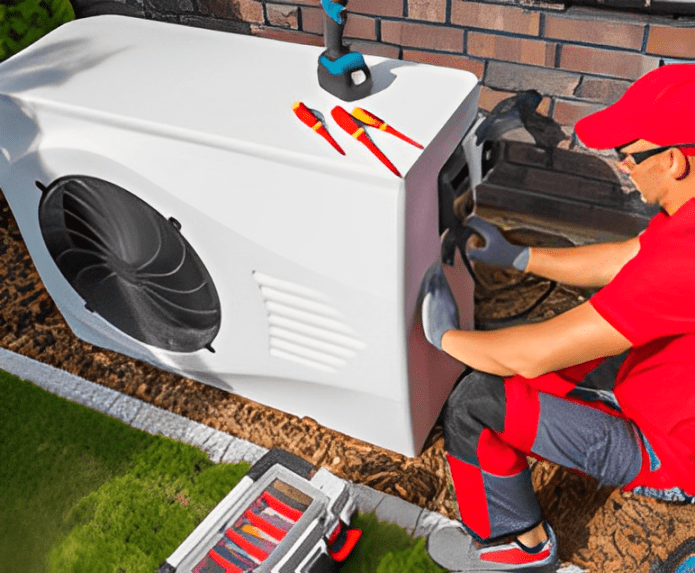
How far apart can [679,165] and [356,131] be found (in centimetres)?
55

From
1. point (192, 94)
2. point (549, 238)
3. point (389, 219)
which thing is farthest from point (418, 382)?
point (549, 238)

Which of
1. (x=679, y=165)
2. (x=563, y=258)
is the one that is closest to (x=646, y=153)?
(x=679, y=165)

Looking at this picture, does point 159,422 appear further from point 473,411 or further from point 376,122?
point 376,122

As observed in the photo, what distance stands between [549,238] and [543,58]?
1.88ft

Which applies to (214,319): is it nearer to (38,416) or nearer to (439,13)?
(38,416)

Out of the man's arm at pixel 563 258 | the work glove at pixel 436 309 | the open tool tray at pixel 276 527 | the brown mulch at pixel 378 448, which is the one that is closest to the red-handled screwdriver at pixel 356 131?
the work glove at pixel 436 309

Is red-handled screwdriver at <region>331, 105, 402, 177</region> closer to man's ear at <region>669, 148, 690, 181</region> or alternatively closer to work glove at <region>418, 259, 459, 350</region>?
work glove at <region>418, 259, 459, 350</region>

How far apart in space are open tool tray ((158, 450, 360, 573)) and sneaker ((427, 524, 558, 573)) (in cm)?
20

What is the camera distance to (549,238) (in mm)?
2338

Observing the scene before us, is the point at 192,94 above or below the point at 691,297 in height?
above

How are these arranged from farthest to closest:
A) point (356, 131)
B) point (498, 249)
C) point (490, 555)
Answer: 1. point (498, 249)
2. point (490, 555)
3. point (356, 131)

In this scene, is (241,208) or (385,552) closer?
(241,208)

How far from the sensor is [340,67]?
54.9 inches

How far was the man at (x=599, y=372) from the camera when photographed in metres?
1.12
